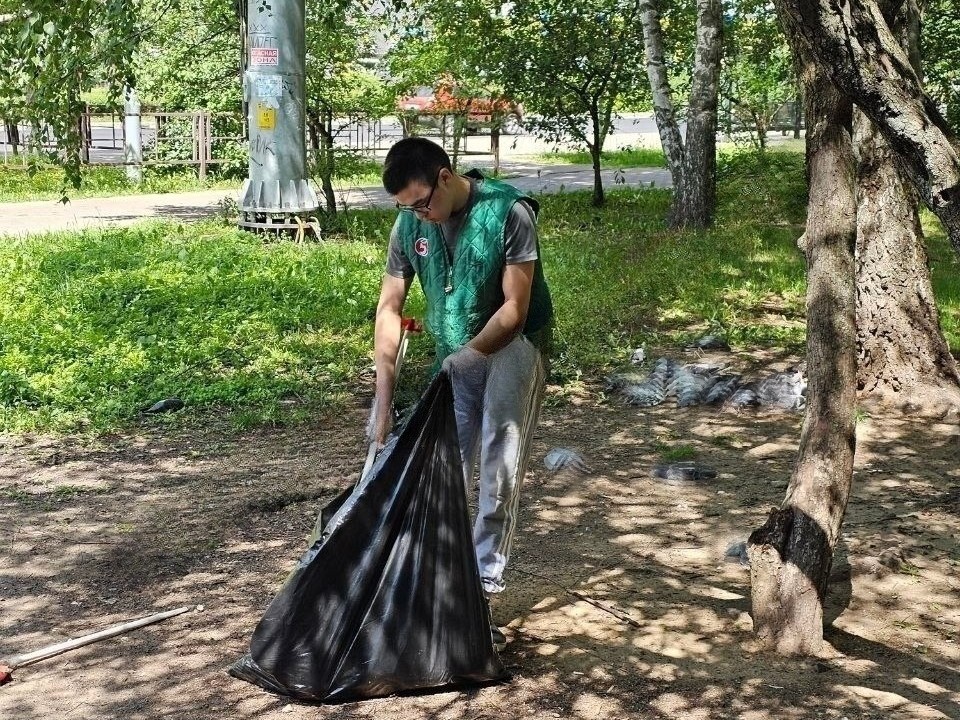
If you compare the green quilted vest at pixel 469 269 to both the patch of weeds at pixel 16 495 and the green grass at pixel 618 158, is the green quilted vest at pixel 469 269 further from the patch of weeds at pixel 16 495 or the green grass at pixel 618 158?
the green grass at pixel 618 158

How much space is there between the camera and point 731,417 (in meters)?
6.93

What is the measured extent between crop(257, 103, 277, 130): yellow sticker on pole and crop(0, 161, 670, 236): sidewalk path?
7.31 feet

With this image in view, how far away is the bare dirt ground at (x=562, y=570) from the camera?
369 centimetres

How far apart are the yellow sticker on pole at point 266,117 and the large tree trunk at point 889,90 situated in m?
9.06

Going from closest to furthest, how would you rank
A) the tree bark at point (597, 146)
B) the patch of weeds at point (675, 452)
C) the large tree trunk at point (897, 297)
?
the patch of weeds at point (675, 452), the large tree trunk at point (897, 297), the tree bark at point (597, 146)

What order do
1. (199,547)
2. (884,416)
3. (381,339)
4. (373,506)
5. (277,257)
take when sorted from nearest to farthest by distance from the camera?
(373,506) < (381,339) < (199,547) < (884,416) < (277,257)

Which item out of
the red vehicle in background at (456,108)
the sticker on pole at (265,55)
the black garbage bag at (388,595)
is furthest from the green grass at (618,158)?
the black garbage bag at (388,595)

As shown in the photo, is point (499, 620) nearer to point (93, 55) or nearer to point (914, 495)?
point (914, 495)

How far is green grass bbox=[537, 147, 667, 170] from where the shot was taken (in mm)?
23312

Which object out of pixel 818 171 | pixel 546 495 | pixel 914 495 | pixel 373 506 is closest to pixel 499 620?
pixel 373 506

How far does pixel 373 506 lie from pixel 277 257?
754cm

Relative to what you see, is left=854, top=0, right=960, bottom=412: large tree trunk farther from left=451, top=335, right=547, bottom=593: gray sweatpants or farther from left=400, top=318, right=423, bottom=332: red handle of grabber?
left=400, top=318, right=423, bottom=332: red handle of grabber

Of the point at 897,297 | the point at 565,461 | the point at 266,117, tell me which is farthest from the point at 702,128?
the point at 565,461

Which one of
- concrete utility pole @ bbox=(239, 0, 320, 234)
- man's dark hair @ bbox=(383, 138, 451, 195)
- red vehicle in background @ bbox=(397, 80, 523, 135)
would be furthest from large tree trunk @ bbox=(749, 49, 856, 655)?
red vehicle in background @ bbox=(397, 80, 523, 135)
